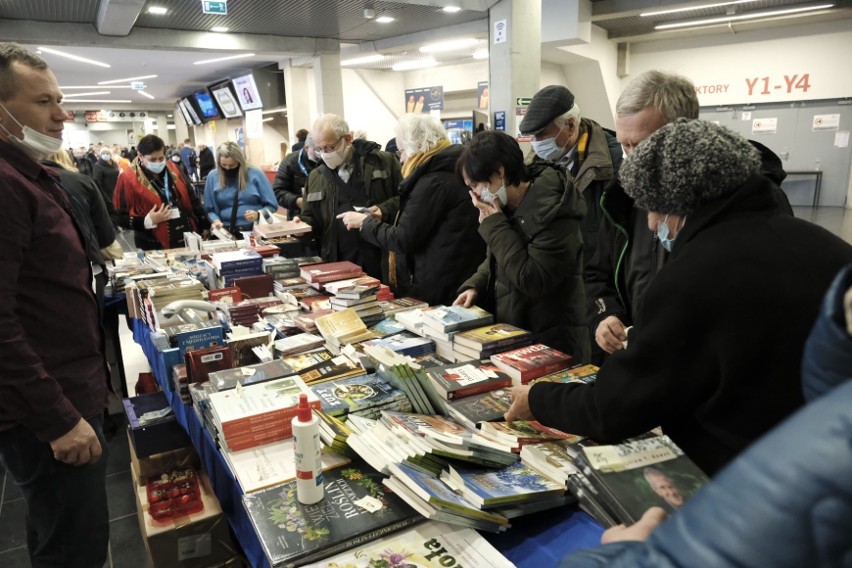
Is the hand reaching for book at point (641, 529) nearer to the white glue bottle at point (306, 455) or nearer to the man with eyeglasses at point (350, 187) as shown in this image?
the white glue bottle at point (306, 455)

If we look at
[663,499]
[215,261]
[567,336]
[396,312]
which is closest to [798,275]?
[663,499]

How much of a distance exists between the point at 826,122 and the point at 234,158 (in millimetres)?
11123

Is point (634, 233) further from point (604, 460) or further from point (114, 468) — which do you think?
point (114, 468)

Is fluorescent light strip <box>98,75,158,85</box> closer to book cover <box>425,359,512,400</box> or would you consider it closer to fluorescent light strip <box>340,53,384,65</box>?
fluorescent light strip <box>340,53,384,65</box>

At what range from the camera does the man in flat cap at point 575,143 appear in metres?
2.85

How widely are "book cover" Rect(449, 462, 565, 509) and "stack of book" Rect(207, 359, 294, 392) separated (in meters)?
0.88

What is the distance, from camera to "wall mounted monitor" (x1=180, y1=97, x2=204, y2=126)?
16984mm

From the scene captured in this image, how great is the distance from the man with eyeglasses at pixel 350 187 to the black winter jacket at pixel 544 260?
1607 millimetres

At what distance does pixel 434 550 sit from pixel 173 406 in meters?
1.61

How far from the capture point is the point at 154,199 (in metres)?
4.83

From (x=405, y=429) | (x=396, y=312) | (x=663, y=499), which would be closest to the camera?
(x=663, y=499)

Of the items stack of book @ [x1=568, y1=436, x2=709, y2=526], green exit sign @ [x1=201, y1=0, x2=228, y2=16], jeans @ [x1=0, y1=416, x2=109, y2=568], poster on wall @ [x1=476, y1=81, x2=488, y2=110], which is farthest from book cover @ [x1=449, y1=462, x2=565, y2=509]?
poster on wall @ [x1=476, y1=81, x2=488, y2=110]

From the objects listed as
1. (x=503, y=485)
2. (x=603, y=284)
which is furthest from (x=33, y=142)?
(x=603, y=284)

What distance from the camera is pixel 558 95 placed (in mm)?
2844
